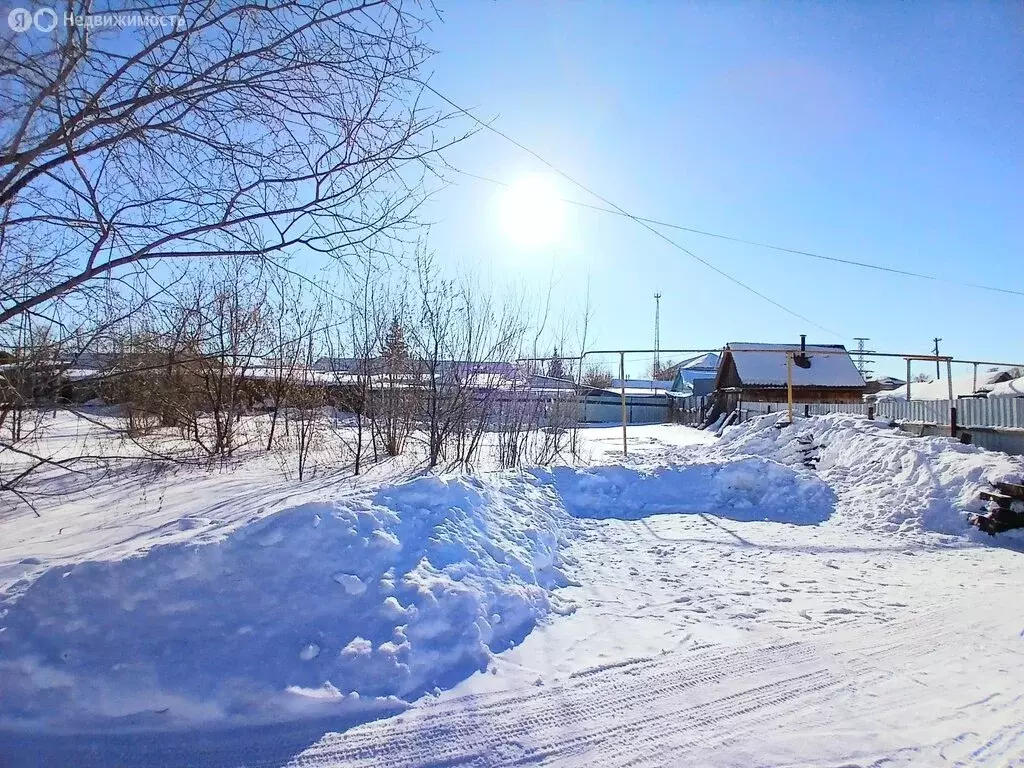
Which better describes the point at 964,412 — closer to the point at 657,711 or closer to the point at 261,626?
the point at 657,711

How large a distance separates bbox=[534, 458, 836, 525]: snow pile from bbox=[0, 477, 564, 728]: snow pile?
13.2ft

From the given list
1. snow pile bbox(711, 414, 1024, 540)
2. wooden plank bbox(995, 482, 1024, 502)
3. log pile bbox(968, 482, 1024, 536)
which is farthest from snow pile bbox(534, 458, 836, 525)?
wooden plank bbox(995, 482, 1024, 502)

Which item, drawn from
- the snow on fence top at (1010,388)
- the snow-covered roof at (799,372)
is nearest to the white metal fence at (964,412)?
the snow on fence top at (1010,388)

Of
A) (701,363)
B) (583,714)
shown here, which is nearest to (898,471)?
(583,714)

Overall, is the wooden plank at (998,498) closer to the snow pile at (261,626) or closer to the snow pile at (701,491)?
the snow pile at (701,491)

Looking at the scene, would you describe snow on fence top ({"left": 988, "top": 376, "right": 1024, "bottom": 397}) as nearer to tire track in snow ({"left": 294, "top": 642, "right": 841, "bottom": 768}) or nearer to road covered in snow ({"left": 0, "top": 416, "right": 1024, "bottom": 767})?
road covered in snow ({"left": 0, "top": 416, "right": 1024, "bottom": 767})

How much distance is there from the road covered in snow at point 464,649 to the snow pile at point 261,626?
0.4 inches

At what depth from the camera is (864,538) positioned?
22.3 feet

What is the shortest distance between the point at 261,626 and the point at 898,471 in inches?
A: 353

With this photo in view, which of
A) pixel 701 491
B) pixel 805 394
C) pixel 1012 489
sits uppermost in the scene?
pixel 805 394

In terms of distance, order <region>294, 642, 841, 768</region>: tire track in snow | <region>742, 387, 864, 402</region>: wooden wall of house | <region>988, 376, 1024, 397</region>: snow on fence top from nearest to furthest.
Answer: <region>294, 642, 841, 768</region>: tire track in snow < <region>988, 376, 1024, 397</region>: snow on fence top < <region>742, 387, 864, 402</region>: wooden wall of house

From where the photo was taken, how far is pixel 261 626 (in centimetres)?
316

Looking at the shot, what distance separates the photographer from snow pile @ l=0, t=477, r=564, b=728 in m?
2.76

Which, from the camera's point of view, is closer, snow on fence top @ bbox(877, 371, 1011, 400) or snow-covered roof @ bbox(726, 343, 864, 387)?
snow on fence top @ bbox(877, 371, 1011, 400)
